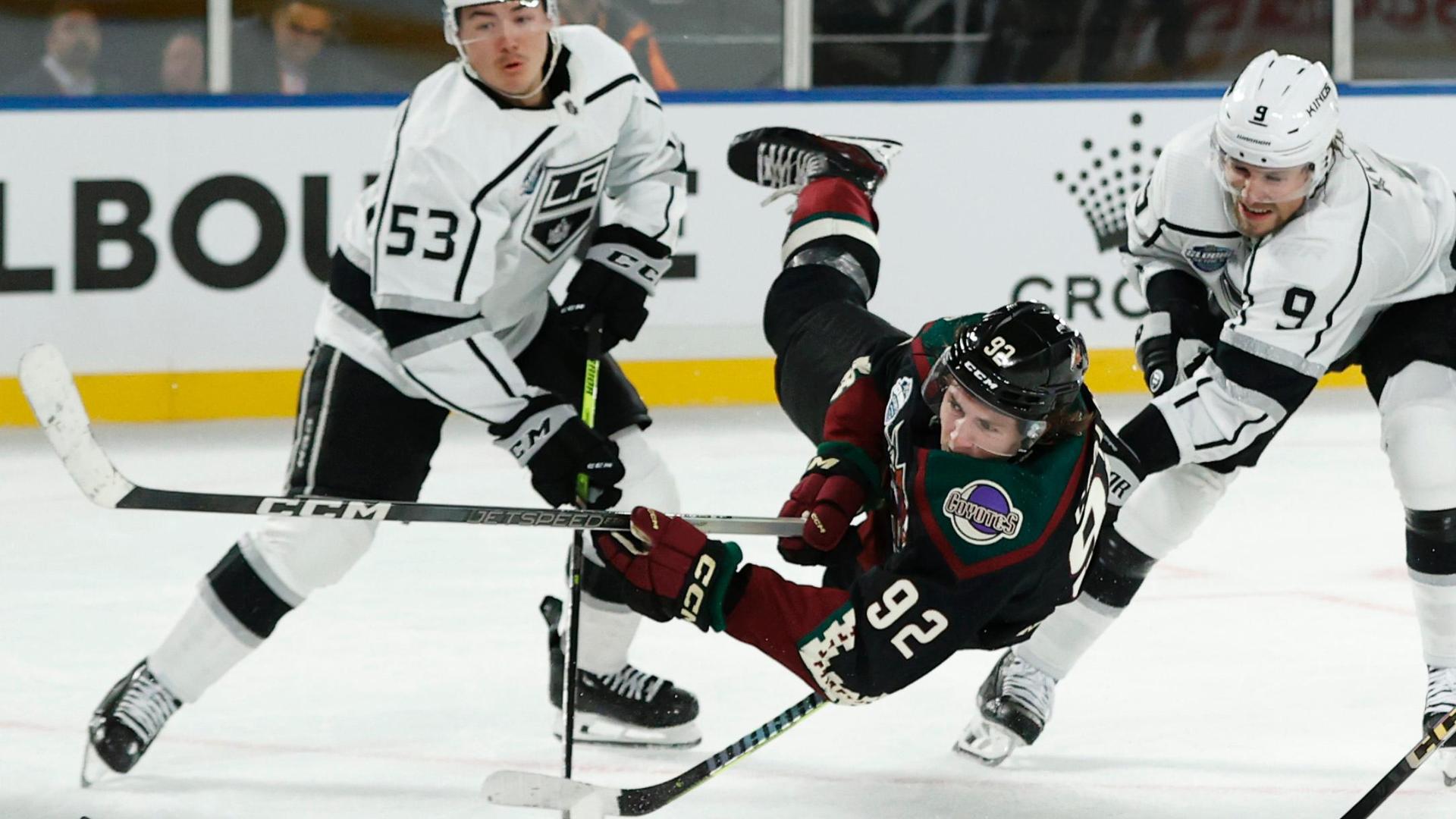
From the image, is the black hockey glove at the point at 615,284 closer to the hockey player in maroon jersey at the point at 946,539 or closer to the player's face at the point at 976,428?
the hockey player in maroon jersey at the point at 946,539

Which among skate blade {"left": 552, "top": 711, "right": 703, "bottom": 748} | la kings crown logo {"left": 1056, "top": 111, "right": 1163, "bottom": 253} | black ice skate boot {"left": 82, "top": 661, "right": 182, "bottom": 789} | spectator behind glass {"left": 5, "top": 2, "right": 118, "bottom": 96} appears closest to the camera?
black ice skate boot {"left": 82, "top": 661, "right": 182, "bottom": 789}

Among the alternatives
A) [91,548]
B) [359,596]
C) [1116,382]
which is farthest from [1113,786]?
[1116,382]

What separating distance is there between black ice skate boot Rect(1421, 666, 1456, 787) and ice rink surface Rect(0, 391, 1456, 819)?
0.03m

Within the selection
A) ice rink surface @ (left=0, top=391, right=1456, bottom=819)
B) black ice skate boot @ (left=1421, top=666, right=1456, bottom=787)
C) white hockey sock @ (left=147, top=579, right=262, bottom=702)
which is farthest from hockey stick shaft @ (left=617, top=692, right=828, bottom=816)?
black ice skate boot @ (left=1421, top=666, right=1456, bottom=787)

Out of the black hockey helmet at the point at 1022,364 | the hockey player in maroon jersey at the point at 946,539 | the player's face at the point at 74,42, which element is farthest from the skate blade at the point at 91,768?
the player's face at the point at 74,42

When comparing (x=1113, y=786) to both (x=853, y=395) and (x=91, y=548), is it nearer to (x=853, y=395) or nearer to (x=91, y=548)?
(x=853, y=395)

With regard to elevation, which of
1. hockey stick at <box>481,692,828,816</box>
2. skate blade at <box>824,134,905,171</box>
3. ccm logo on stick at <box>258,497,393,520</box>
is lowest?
hockey stick at <box>481,692,828,816</box>

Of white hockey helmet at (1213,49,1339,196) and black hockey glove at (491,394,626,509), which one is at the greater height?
white hockey helmet at (1213,49,1339,196)

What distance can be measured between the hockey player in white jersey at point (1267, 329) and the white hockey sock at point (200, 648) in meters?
1.07

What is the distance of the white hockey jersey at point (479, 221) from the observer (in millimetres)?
2680

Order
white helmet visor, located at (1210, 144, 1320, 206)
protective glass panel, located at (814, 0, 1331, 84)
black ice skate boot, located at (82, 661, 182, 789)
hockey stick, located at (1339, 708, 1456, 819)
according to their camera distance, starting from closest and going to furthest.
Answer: hockey stick, located at (1339, 708, 1456, 819)
white helmet visor, located at (1210, 144, 1320, 206)
black ice skate boot, located at (82, 661, 182, 789)
protective glass panel, located at (814, 0, 1331, 84)

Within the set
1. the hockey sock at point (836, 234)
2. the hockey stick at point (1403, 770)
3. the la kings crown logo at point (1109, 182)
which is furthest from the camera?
the la kings crown logo at point (1109, 182)

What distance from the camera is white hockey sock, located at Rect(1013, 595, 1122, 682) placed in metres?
3.10

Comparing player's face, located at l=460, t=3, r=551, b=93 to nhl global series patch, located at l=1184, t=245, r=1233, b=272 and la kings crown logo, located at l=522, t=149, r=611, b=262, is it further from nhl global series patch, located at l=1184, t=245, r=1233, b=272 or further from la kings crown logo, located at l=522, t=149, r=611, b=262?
nhl global series patch, located at l=1184, t=245, r=1233, b=272
